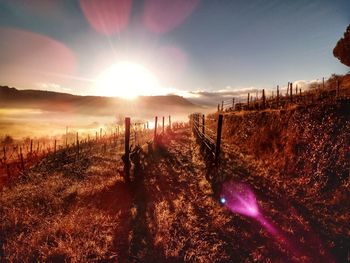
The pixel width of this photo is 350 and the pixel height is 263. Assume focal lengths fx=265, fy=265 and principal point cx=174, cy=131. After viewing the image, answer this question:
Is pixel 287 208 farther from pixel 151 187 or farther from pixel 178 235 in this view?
pixel 151 187

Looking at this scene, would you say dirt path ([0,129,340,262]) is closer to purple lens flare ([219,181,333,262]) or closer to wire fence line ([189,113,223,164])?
purple lens flare ([219,181,333,262])

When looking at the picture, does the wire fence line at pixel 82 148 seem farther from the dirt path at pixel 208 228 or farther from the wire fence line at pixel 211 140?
the wire fence line at pixel 211 140

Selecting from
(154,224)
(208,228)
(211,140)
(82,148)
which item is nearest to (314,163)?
(208,228)

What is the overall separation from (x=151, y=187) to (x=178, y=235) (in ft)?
13.8

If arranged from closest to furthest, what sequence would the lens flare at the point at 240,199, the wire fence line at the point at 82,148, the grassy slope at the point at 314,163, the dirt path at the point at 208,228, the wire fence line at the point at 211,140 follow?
the dirt path at the point at 208,228 → the grassy slope at the point at 314,163 → the lens flare at the point at 240,199 → the wire fence line at the point at 211,140 → the wire fence line at the point at 82,148

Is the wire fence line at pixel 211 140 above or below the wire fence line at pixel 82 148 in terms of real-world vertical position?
above

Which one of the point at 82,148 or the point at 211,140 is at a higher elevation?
the point at 211,140

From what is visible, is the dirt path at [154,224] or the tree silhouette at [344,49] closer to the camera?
the dirt path at [154,224]

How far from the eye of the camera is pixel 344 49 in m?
32.6

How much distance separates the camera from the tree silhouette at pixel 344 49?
1252 inches

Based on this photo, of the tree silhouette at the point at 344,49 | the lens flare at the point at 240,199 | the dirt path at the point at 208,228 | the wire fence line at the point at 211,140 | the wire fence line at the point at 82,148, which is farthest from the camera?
the tree silhouette at the point at 344,49

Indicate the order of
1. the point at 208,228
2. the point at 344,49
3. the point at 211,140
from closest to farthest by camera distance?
the point at 208,228 → the point at 211,140 → the point at 344,49

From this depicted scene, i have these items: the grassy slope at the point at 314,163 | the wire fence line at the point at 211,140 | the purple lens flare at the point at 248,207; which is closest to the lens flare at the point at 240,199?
the purple lens flare at the point at 248,207

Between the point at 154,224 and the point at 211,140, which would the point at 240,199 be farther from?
the point at 211,140
